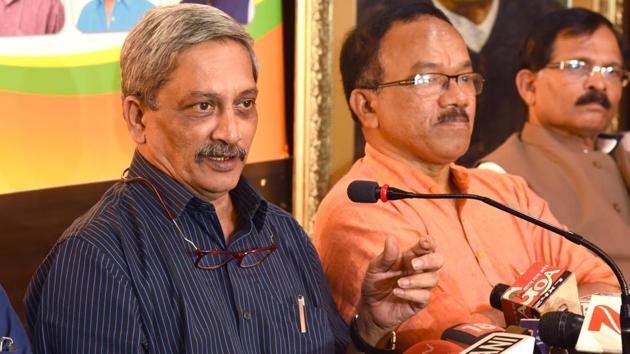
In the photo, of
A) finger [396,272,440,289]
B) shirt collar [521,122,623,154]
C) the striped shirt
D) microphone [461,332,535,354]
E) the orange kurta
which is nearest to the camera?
microphone [461,332,535,354]

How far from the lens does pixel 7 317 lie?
175 centimetres

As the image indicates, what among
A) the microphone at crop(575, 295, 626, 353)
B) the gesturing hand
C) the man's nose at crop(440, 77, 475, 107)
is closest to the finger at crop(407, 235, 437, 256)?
the gesturing hand

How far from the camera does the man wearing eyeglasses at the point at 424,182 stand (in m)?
2.45

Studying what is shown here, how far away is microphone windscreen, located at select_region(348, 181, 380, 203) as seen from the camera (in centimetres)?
195

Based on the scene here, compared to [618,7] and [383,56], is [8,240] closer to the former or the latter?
[383,56]

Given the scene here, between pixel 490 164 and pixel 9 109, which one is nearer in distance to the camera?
pixel 9 109

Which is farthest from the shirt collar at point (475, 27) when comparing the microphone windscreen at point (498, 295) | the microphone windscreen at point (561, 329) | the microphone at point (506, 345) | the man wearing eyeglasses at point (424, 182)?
the microphone at point (506, 345)

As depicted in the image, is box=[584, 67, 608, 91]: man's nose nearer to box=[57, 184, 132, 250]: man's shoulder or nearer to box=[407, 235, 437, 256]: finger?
box=[407, 235, 437, 256]: finger

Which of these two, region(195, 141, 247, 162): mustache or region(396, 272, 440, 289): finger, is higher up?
region(195, 141, 247, 162): mustache

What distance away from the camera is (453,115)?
103 inches

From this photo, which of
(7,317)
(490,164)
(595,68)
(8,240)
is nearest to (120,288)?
(7,317)

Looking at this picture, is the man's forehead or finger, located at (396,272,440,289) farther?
the man's forehead

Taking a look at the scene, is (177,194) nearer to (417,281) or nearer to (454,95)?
(417,281)

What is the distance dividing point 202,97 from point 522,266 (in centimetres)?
108
